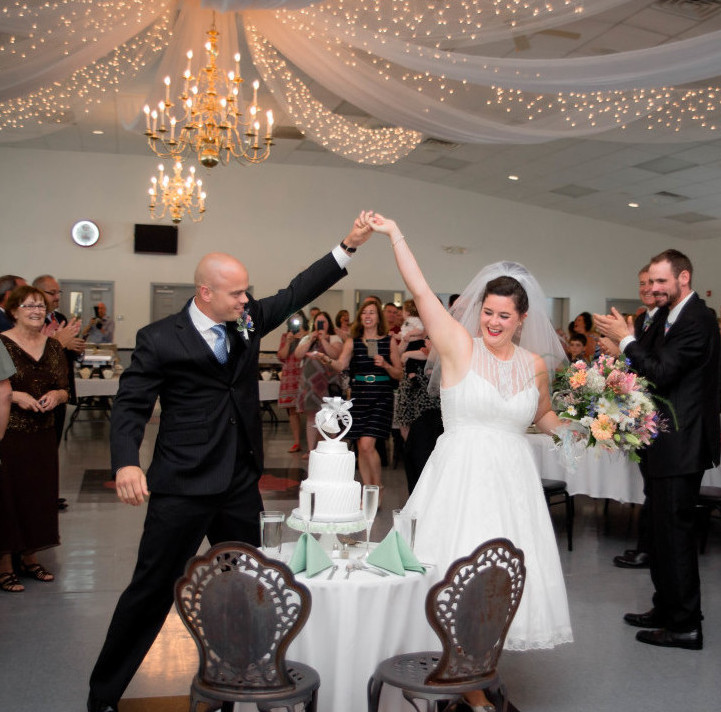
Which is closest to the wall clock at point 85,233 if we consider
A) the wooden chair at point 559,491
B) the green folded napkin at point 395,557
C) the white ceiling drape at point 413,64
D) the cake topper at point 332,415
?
the white ceiling drape at point 413,64

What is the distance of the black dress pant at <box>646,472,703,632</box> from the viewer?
4.12 meters

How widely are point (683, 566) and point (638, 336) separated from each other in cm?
116

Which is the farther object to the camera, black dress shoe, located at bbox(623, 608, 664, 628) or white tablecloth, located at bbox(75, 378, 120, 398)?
white tablecloth, located at bbox(75, 378, 120, 398)

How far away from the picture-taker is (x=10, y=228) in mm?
15883

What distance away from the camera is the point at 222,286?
3078mm

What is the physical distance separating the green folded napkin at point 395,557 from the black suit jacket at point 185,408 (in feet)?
2.08

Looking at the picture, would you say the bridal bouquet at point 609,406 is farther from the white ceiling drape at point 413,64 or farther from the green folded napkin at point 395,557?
the white ceiling drape at point 413,64

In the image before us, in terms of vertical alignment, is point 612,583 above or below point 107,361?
below

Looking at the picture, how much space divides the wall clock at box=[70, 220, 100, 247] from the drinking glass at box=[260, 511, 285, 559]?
14.4m

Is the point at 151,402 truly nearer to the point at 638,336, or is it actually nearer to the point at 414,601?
the point at 414,601

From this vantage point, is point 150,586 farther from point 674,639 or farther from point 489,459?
point 674,639

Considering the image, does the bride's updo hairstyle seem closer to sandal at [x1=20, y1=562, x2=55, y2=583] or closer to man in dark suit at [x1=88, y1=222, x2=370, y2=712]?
man in dark suit at [x1=88, y1=222, x2=370, y2=712]

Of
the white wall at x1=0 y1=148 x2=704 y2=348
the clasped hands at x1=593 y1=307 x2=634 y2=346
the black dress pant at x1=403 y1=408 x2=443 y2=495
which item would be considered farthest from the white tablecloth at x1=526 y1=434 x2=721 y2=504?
the white wall at x1=0 y1=148 x2=704 y2=348

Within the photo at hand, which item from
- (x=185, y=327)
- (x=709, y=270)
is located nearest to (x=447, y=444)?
(x=185, y=327)
